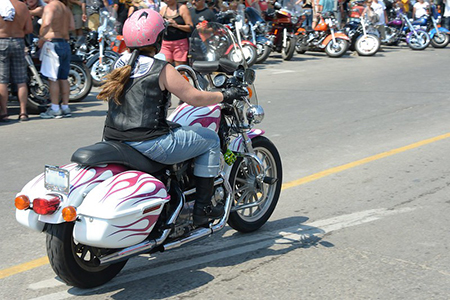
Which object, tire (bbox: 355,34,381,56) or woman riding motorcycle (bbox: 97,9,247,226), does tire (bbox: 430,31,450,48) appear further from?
woman riding motorcycle (bbox: 97,9,247,226)

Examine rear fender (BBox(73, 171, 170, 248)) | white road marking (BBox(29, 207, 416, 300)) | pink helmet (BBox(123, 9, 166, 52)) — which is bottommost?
white road marking (BBox(29, 207, 416, 300))

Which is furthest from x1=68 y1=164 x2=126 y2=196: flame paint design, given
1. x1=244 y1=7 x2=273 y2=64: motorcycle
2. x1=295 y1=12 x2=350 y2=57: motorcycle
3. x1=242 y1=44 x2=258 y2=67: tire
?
x1=295 y1=12 x2=350 y2=57: motorcycle

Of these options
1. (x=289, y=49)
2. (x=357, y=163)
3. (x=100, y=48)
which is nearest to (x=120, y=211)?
(x=357, y=163)

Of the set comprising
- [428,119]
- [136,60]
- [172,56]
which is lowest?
[428,119]

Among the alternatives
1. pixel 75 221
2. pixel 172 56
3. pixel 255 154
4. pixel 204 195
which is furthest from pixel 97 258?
pixel 172 56

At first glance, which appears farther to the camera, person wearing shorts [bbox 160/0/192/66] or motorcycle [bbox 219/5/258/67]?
motorcycle [bbox 219/5/258/67]

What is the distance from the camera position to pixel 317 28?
62.4ft

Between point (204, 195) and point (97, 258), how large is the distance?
88cm

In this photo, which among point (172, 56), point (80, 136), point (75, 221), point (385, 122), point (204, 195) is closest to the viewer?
point (75, 221)

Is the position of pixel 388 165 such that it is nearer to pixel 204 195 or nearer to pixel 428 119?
pixel 428 119

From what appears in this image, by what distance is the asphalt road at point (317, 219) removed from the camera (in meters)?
4.33

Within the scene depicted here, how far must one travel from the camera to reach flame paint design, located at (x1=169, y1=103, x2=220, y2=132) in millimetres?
4781

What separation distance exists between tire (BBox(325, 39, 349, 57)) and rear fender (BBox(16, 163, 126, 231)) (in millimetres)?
15469

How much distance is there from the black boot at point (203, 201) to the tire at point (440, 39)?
62.4 feet
